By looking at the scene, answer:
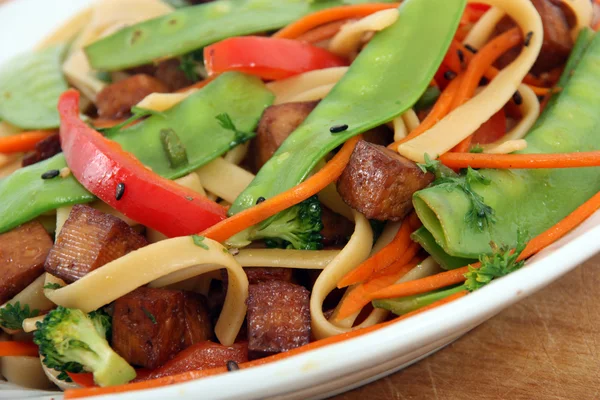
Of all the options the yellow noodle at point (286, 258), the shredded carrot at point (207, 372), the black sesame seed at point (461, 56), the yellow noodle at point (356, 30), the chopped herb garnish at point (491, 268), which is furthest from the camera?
the black sesame seed at point (461, 56)

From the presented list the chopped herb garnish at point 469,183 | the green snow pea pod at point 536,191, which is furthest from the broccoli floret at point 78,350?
the chopped herb garnish at point 469,183

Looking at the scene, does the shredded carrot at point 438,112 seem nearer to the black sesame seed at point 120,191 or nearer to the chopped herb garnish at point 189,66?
the black sesame seed at point 120,191

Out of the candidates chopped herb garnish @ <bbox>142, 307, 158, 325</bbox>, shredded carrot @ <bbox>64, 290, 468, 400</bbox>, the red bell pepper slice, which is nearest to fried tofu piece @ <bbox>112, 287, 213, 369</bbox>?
chopped herb garnish @ <bbox>142, 307, 158, 325</bbox>

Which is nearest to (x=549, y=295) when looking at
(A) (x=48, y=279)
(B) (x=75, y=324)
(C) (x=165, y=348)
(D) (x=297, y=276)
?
(D) (x=297, y=276)

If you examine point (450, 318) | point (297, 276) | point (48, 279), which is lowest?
point (297, 276)

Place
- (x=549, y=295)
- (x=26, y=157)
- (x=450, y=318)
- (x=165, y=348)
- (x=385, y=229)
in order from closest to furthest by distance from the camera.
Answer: (x=450, y=318) → (x=165, y=348) → (x=385, y=229) → (x=549, y=295) → (x=26, y=157)

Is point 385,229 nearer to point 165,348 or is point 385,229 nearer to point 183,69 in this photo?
point 165,348
